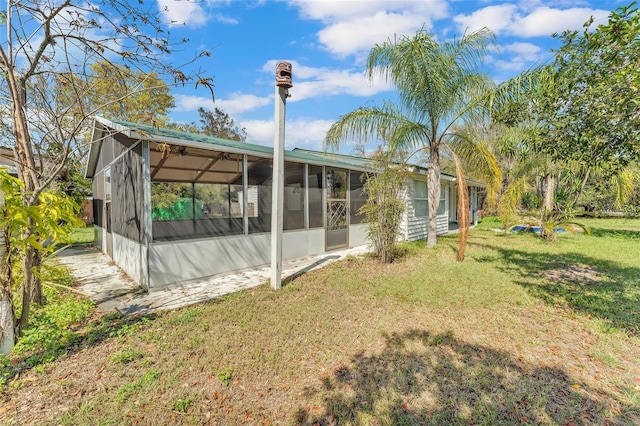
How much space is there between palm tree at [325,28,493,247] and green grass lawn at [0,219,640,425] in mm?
4553

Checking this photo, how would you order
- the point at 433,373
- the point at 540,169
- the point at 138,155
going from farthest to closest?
the point at 540,169, the point at 138,155, the point at 433,373

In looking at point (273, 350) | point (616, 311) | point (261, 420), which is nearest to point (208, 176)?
point (273, 350)

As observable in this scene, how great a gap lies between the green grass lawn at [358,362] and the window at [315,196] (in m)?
3.08

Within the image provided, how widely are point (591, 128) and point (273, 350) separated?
13.9 feet

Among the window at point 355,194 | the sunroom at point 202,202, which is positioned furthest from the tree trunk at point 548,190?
the sunroom at point 202,202

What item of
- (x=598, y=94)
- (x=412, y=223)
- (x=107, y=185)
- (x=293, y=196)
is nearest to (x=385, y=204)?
(x=293, y=196)

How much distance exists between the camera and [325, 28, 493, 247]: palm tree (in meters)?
7.26

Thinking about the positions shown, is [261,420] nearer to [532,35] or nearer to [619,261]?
[532,35]

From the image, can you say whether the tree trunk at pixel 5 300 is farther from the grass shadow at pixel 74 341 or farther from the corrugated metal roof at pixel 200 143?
the corrugated metal roof at pixel 200 143

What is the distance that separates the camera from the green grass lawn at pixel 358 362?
2272 mm

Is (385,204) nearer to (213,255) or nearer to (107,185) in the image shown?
(213,255)

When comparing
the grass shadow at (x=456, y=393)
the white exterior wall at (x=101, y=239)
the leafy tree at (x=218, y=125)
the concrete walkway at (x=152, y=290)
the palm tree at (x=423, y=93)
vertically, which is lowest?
the grass shadow at (x=456, y=393)

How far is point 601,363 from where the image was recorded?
289cm

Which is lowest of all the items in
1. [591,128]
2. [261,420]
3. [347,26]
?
[261,420]
